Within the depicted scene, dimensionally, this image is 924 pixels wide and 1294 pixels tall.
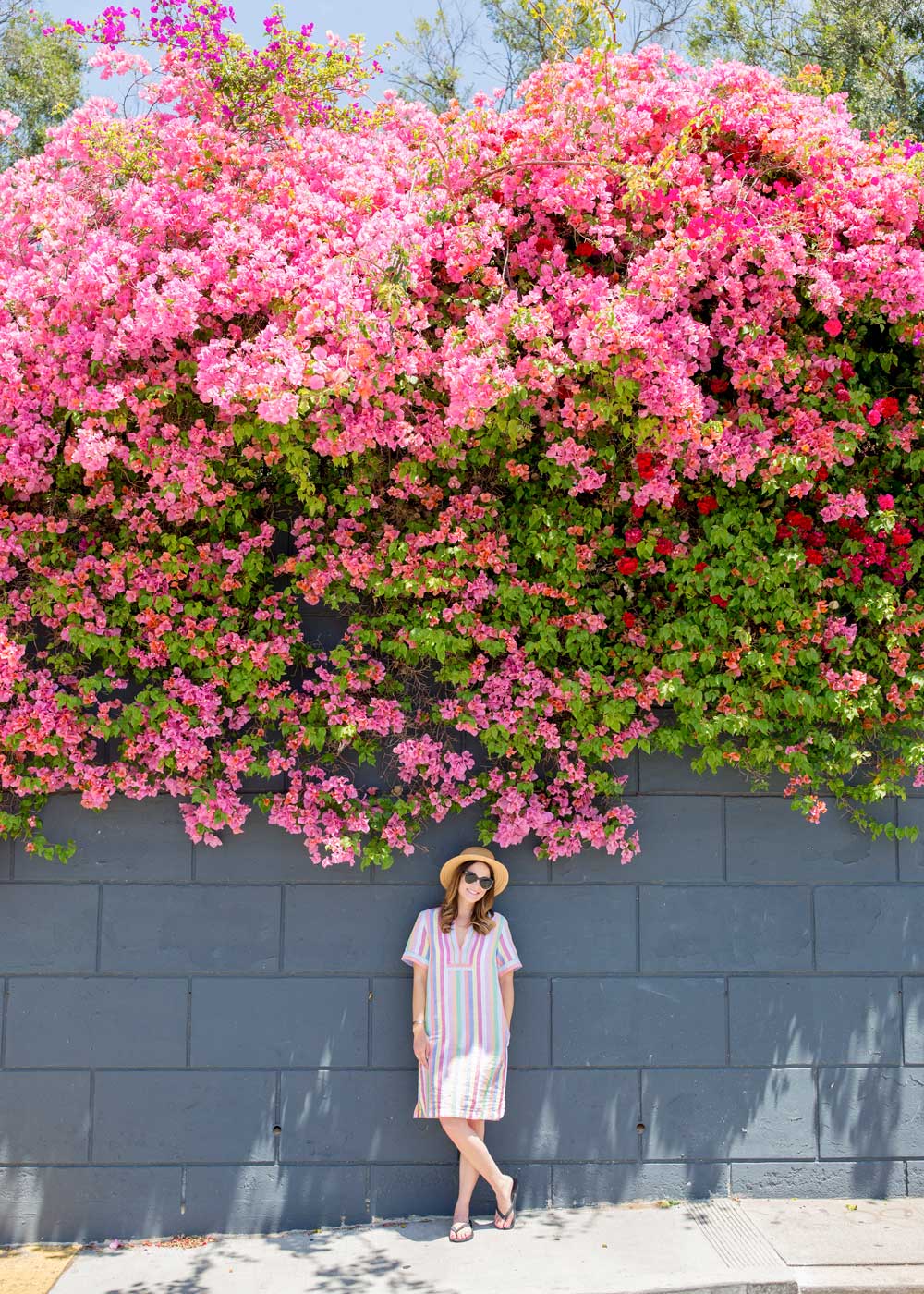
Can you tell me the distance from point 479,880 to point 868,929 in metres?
→ 1.90

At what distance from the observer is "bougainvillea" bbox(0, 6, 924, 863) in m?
4.62

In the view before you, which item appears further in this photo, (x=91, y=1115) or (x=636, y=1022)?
(x=636, y=1022)

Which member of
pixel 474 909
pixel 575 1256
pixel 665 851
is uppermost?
pixel 665 851

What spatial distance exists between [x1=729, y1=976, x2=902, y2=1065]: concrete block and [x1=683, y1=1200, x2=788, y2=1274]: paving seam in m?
0.63

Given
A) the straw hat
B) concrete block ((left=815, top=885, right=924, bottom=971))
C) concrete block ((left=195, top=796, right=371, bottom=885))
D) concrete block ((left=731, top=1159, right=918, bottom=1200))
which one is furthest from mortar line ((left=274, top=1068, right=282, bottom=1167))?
concrete block ((left=815, top=885, right=924, bottom=971))

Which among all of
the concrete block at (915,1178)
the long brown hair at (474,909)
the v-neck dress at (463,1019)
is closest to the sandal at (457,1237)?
the v-neck dress at (463,1019)

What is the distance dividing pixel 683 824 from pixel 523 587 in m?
1.35

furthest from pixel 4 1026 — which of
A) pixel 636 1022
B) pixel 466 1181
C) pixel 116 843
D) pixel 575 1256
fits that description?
pixel 636 1022

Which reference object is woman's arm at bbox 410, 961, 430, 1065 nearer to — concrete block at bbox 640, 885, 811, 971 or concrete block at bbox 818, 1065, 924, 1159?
concrete block at bbox 640, 885, 811, 971

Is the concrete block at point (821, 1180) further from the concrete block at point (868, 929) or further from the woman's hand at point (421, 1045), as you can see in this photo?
the woman's hand at point (421, 1045)

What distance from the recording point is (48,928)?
504 cm

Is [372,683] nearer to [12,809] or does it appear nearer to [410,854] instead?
[410,854]

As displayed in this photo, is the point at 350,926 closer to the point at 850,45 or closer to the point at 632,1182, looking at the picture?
the point at 632,1182

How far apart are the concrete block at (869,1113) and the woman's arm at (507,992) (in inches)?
Result: 59.5
